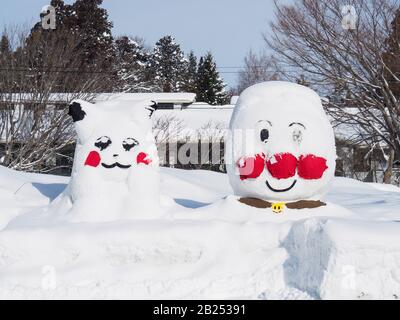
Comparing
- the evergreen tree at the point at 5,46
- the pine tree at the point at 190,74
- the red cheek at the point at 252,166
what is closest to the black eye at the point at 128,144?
the red cheek at the point at 252,166

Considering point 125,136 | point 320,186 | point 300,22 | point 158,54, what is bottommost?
point 320,186

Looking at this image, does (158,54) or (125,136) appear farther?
(158,54)

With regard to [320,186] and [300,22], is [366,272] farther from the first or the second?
[300,22]

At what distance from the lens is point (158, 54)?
149 feet

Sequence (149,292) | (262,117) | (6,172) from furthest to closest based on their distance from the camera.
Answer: (6,172)
(262,117)
(149,292)

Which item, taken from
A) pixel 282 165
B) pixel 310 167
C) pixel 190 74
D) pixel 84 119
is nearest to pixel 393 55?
pixel 310 167

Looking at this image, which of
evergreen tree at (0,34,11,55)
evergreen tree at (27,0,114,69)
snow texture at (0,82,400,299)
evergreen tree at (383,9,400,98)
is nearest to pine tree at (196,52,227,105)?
evergreen tree at (27,0,114,69)

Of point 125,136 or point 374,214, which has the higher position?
point 125,136

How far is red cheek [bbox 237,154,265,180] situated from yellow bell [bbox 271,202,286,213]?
0.37 m

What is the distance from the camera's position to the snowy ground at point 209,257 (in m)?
4.97

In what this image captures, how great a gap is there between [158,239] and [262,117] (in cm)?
164

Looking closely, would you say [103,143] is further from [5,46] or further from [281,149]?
[5,46]

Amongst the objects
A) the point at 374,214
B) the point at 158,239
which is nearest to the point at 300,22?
the point at 374,214

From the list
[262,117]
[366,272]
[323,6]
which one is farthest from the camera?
[323,6]
